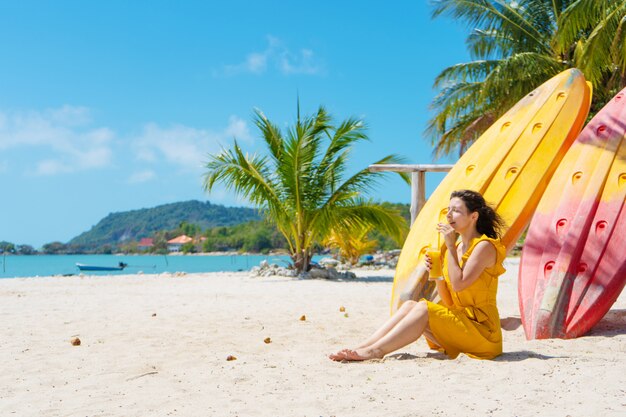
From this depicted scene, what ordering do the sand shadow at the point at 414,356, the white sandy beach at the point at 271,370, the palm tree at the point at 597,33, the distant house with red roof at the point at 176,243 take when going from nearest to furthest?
the white sandy beach at the point at 271,370
the sand shadow at the point at 414,356
the palm tree at the point at 597,33
the distant house with red roof at the point at 176,243

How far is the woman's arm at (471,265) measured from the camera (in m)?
3.55

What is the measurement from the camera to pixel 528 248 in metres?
5.37

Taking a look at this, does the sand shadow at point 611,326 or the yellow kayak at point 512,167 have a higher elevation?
the yellow kayak at point 512,167

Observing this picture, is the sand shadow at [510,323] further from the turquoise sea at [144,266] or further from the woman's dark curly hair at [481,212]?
the turquoise sea at [144,266]

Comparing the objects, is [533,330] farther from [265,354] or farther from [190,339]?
[190,339]

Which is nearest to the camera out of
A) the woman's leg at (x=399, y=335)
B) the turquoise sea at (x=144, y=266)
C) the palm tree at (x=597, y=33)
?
the woman's leg at (x=399, y=335)

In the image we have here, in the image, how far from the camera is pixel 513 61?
51.7 feet

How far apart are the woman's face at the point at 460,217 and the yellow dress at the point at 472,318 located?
0.12 metres

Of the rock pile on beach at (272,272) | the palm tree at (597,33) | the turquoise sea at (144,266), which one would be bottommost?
the turquoise sea at (144,266)

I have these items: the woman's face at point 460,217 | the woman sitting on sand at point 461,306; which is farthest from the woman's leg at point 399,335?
the woman's face at point 460,217

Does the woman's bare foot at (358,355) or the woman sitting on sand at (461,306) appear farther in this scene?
the woman's bare foot at (358,355)

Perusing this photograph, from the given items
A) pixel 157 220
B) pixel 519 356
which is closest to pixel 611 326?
pixel 519 356

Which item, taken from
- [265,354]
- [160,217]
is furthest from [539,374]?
[160,217]

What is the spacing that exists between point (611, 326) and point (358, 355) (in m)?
2.55
